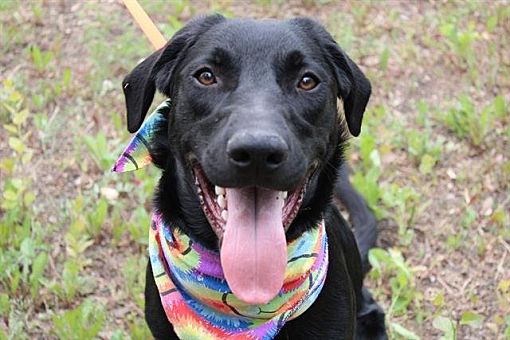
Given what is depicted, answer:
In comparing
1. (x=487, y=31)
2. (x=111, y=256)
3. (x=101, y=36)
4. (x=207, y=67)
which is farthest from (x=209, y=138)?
(x=487, y=31)

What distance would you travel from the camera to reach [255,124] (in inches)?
101

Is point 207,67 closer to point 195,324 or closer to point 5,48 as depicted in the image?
point 195,324

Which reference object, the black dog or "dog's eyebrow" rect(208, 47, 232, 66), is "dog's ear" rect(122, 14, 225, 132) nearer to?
the black dog

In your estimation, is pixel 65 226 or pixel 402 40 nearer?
pixel 65 226

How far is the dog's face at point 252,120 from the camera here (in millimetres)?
2604

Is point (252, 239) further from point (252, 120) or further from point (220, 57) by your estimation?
point (220, 57)

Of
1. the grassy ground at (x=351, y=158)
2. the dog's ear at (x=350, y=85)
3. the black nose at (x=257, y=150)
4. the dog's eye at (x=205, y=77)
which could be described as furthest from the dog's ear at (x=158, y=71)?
the grassy ground at (x=351, y=158)

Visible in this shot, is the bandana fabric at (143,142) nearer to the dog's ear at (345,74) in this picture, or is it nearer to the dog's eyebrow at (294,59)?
the dog's eyebrow at (294,59)

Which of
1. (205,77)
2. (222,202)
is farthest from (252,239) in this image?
(205,77)

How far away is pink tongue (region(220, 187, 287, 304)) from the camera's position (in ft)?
9.03

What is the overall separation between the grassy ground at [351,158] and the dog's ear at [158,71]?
1.20 metres

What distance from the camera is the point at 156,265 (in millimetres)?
3209

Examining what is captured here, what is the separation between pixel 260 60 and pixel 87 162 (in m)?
2.26

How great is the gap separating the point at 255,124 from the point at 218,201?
0.39m
